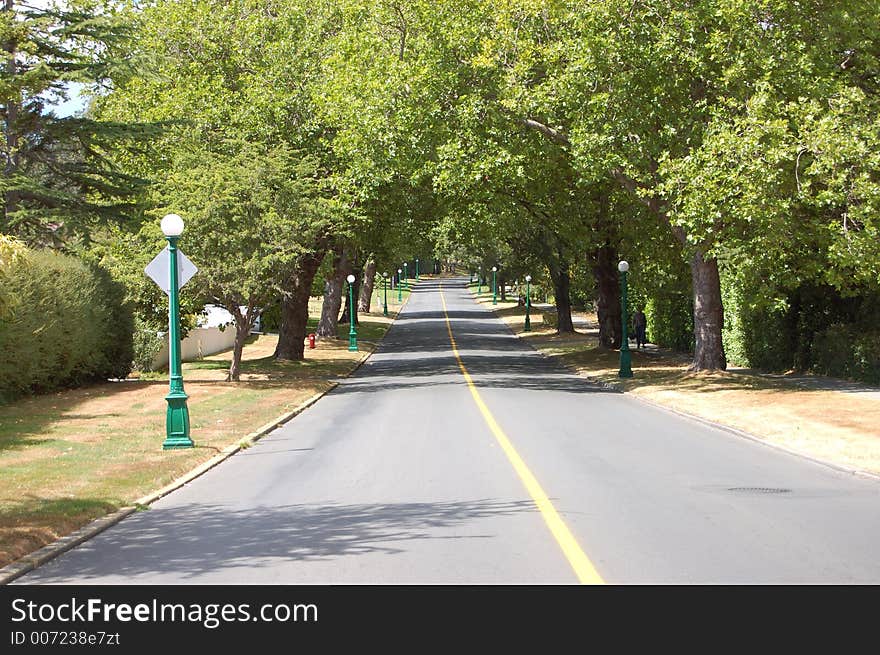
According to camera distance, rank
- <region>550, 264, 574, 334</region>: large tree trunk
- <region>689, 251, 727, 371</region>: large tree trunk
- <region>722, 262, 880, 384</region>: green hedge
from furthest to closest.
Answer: <region>550, 264, 574, 334</region>: large tree trunk, <region>689, 251, 727, 371</region>: large tree trunk, <region>722, 262, 880, 384</region>: green hedge

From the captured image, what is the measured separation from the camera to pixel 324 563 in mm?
8547

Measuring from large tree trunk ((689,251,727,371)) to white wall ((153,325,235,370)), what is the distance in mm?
18924

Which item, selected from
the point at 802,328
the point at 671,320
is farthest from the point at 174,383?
the point at 671,320

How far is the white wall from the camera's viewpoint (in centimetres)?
3897

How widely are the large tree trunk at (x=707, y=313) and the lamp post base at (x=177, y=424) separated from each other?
60.8ft

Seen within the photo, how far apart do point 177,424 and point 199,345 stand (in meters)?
29.2

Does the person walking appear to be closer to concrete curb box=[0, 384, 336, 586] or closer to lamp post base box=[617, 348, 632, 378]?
lamp post base box=[617, 348, 632, 378]

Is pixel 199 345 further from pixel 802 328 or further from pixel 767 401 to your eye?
pixel 767 401

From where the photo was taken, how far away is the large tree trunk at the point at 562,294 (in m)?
58.2

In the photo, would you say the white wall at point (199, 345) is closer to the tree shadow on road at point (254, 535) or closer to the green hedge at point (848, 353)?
the green hedge at point (848, 353)

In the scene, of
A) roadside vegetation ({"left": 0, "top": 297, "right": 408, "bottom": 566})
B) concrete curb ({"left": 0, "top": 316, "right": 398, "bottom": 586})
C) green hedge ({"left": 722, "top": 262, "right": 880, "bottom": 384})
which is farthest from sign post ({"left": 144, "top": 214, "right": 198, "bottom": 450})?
green hedge ({"left": 722, "top": 262, "right": 880, "bottom": 384})

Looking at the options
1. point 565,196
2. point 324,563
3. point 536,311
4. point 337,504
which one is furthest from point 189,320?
point 536,311

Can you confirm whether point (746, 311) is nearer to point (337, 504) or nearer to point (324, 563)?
point (337, 504)

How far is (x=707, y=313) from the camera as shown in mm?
31781
